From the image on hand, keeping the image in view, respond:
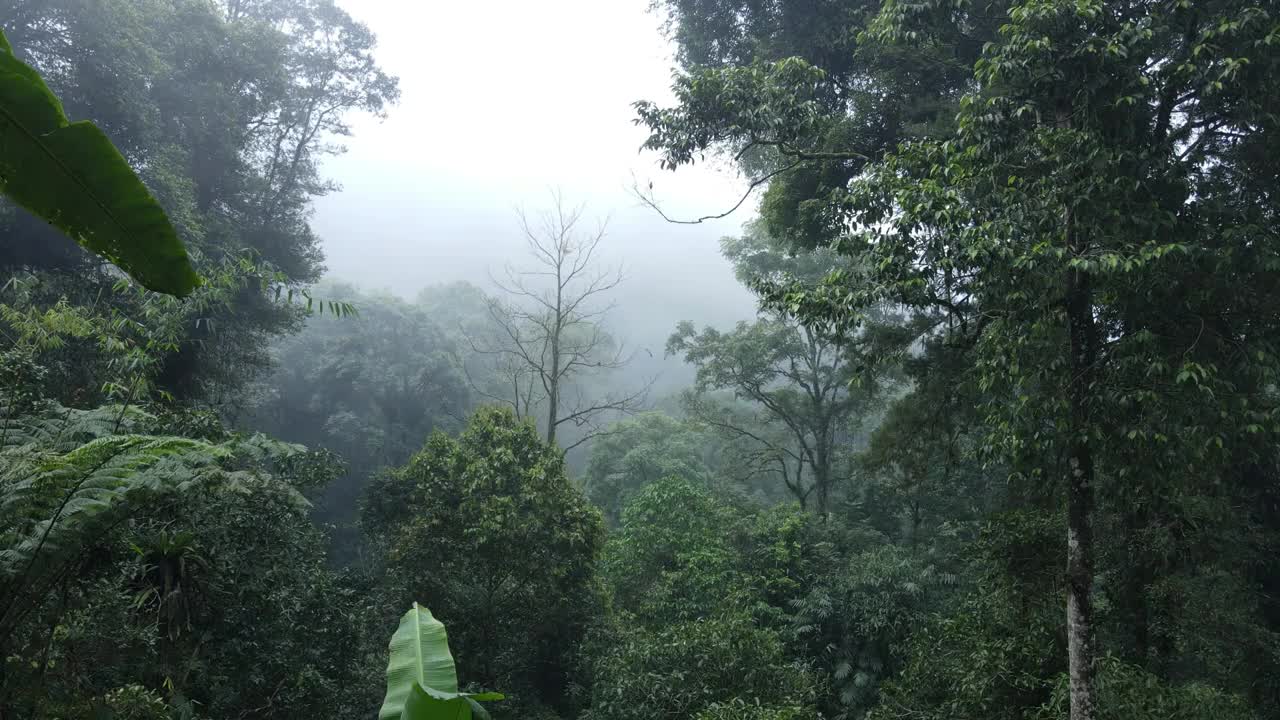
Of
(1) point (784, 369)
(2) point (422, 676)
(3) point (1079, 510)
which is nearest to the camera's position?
(2) point (422, 676)

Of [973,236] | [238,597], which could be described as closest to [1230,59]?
[973,236]

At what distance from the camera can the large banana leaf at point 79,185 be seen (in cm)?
96

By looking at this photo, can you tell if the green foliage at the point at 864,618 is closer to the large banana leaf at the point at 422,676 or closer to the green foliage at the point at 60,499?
the green foliage at the point at 60,499

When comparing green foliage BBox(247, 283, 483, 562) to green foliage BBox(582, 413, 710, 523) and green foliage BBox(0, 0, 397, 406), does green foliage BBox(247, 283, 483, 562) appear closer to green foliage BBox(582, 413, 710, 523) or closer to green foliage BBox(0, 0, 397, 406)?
green foliage BBox(582, 413, 710, 523)

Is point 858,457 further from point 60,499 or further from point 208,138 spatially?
point 208,138

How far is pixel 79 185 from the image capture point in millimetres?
1031

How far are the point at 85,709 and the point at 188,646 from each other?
2345 millimetres

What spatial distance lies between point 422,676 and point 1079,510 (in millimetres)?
4929

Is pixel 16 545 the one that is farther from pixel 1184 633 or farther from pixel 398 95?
pixel 398 95

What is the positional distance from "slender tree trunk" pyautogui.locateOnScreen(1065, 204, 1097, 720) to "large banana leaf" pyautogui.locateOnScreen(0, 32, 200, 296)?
5191mm

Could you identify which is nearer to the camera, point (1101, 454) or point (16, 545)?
point (16, 545)

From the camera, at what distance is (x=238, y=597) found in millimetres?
6367

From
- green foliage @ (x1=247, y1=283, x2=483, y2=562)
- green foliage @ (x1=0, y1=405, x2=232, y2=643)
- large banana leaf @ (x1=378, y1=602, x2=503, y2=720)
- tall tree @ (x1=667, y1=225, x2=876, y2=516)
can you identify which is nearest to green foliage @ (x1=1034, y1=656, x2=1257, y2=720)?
large banana leaf @ (x1=378, y1=602, x2=503, y2=720)

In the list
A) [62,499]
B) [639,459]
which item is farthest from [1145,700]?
[639,459]
